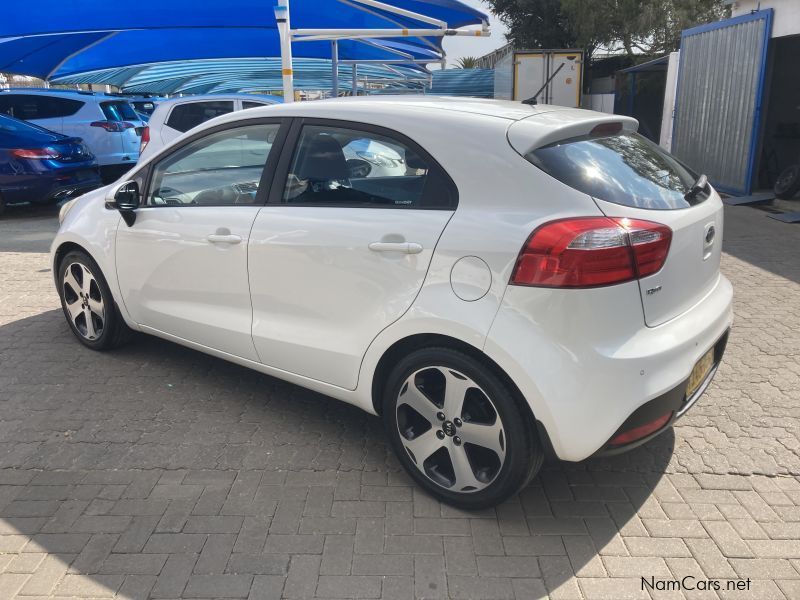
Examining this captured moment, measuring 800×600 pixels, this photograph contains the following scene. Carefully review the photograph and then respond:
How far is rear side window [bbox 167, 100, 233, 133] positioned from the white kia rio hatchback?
271 inches

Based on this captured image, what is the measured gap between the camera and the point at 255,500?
2.88 metres

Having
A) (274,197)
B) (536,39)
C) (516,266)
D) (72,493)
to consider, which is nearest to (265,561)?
(72,493)

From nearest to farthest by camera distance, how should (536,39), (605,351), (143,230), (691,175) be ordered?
(605,351) < (691,175) < (143,230) < (536,39)

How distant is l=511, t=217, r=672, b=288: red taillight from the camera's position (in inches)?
91.4

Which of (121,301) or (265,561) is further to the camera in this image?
(121,301)

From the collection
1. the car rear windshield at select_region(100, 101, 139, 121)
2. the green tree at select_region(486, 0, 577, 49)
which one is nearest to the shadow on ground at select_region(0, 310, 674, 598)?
the car rear windshield at select_region(100, 101, 139, 121)

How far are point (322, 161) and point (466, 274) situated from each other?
1.05 m

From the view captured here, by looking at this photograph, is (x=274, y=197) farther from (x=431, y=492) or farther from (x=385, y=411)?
(x=431, y=492)

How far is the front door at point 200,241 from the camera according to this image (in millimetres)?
3369

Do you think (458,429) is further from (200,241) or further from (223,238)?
(200,241)

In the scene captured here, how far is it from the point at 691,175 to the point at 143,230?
2.92 metres

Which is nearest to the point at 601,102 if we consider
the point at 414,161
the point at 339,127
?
the point at 339,127

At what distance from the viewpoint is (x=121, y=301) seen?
4.12m

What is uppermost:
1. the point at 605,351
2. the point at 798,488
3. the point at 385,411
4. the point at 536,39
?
the point at 536,39
